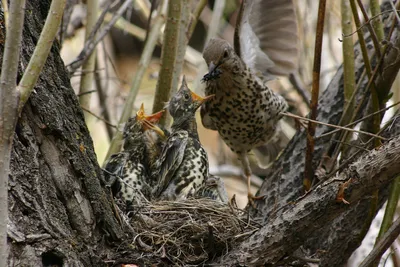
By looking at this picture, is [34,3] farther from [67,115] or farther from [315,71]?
[315,71]

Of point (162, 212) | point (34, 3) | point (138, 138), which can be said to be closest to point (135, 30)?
point (138, 138)

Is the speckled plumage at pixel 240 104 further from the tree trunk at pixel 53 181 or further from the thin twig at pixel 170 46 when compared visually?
the tree trunk at pixel 53 181

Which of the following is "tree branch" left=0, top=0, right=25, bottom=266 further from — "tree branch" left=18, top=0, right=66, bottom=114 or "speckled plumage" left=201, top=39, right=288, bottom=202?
"speckled plumage" left=201, top=39, right=288, bottom=202

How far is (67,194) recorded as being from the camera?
2.06 m

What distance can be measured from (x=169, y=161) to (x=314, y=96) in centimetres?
89

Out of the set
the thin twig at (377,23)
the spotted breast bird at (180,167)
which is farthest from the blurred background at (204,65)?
the thin twig at (377,23)

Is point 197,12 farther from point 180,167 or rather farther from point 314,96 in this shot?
point 314,96

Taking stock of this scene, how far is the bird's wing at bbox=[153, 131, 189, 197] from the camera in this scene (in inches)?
130

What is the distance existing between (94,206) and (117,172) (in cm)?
111

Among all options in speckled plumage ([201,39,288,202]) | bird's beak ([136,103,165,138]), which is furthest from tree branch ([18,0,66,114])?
speckled plumage ([201,39,288,202])

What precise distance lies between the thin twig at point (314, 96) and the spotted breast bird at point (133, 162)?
2.63ft

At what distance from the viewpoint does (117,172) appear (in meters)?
3.24

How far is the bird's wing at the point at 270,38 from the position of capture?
4129 millimetres

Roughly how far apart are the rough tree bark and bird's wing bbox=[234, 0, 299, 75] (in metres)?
2.10
